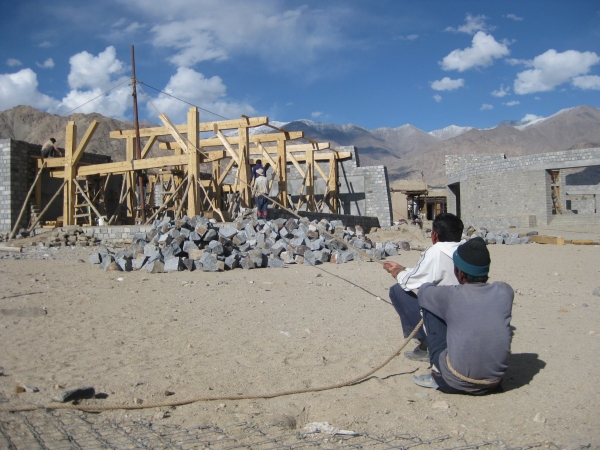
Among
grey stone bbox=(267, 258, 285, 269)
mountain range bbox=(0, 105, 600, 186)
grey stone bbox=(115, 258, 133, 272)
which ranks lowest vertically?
grey stone bbox=(267, 258, 285, 269)

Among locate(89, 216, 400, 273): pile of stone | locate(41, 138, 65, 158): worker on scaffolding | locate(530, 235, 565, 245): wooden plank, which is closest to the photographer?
locate(89, 216, 400, 273): pile of stone

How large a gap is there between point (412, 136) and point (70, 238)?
13793 cm

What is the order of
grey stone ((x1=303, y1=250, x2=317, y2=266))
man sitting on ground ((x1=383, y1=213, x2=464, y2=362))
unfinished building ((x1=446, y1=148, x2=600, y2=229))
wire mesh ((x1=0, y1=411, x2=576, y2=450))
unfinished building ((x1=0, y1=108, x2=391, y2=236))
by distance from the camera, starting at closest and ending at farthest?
1. wire mesh ((x1=0, y1=411, x2=576, y2=450))
2. man sitting on ground ((x1=383, y1=213, x2=464, y2=362))
3. grey stone ((x1=303, y1=250, x2=317, y2=266))
4. unfinished building ((x1=0, y1=108, x2=391, y2=236))
5. unfinished building ((x1=446, y1=148, x2=600, y2=229))

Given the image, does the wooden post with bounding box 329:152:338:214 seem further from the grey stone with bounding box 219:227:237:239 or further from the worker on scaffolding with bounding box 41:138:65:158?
the grey stone with bounding box 219:227:237:239

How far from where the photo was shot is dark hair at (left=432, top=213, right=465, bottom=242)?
146 inches

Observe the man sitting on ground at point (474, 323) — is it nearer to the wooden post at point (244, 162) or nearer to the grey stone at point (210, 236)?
the grey stone at point (210, 236)

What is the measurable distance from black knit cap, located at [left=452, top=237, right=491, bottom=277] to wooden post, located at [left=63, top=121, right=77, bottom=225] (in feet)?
44.5

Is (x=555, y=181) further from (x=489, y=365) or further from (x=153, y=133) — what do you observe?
(x=489, y=365)

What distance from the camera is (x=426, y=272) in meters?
3.55

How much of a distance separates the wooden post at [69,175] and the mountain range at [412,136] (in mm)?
38190

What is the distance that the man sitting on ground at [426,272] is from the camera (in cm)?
354

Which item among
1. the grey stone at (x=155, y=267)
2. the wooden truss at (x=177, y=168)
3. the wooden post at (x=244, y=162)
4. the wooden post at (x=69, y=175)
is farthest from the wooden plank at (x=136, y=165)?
the grey stone at (x=155, y=267)

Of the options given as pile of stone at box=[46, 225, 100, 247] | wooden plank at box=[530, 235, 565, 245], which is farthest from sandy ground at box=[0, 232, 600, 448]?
wooden plank at box=[530, 235, 565, 245]

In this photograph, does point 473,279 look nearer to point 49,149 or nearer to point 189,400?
point 189,400
